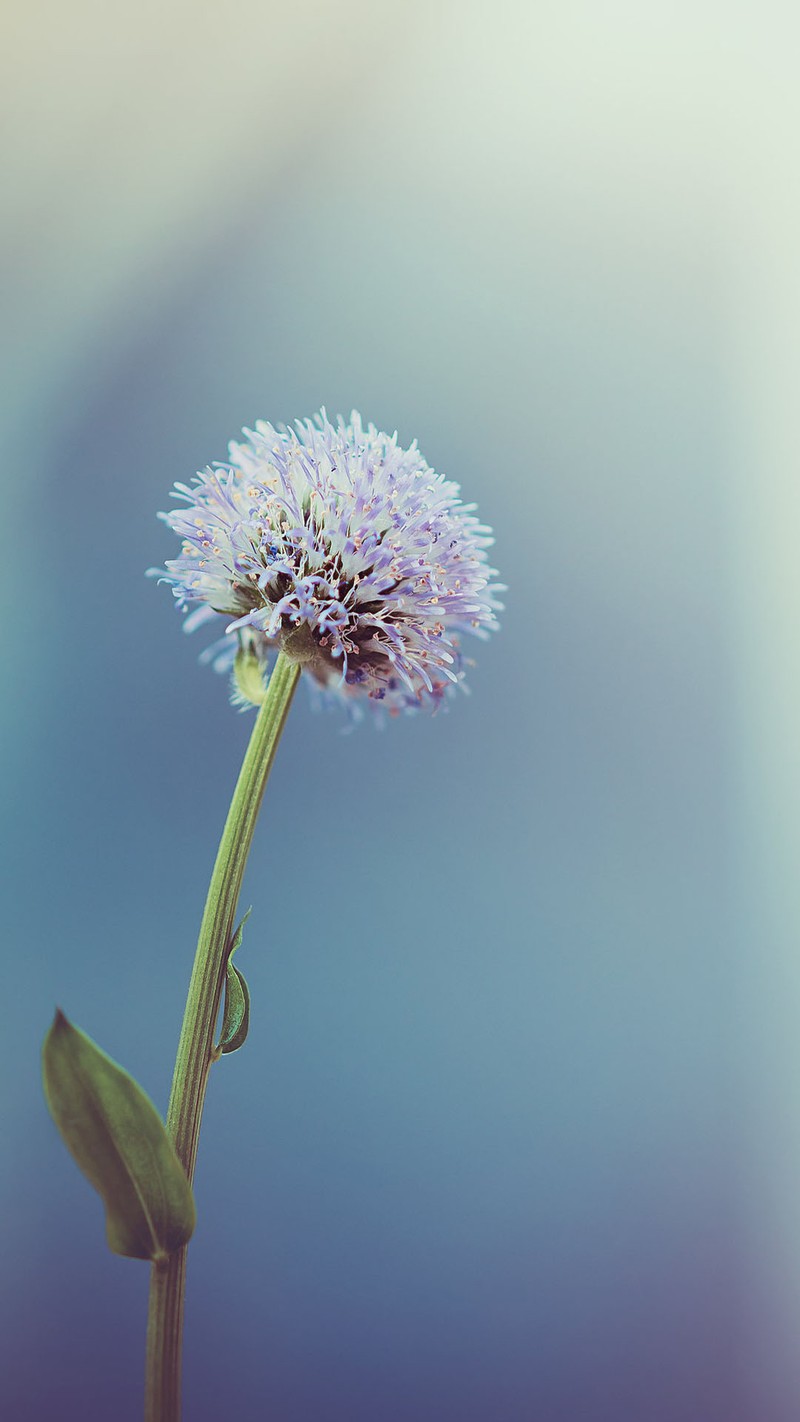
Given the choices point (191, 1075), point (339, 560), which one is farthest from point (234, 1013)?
point (339, 560)

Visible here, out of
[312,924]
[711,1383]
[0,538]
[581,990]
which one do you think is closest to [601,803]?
[581,990]

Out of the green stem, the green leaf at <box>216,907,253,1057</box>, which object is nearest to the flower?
the green stem

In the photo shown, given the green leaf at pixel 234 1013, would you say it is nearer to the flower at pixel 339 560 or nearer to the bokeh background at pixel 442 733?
the flower at pixel 339 560

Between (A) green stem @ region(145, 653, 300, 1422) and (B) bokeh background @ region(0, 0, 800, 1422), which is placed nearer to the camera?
(A) green stem @ region(145, 653, 300, 1422)

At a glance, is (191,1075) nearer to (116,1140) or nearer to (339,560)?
(116,1140)

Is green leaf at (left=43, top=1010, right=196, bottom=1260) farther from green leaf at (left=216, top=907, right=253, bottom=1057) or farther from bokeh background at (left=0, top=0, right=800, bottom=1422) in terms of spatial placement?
bokeh background at (left=0, top=0, right=800, bottom=1422)

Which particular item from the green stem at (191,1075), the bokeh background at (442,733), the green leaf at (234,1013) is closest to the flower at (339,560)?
the green stem at (191,1075)
